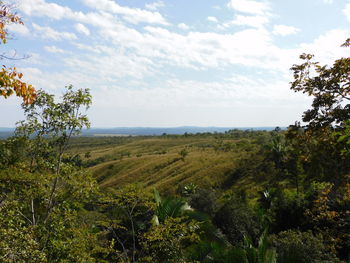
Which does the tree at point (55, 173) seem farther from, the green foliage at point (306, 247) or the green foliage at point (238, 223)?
the green foliage at point (238, 223)

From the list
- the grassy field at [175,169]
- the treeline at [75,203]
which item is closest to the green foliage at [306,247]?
the treeline at [75,203]

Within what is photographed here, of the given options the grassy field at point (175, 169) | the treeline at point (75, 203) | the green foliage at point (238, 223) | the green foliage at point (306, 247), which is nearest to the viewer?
the treeline at point (75, 203)

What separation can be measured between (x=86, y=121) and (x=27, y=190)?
3.24 m

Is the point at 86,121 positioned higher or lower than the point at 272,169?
higher

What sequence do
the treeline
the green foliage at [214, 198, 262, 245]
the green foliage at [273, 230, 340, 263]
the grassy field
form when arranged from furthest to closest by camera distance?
the grassy field < the green foliage at [214, 198, 262, 245] < the green foliage at [273, 230, 340, 263] < the treeline

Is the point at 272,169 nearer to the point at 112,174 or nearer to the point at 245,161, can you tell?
the point at 245,161

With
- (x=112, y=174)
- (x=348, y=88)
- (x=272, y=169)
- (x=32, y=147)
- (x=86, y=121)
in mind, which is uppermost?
(x=348, y=88)

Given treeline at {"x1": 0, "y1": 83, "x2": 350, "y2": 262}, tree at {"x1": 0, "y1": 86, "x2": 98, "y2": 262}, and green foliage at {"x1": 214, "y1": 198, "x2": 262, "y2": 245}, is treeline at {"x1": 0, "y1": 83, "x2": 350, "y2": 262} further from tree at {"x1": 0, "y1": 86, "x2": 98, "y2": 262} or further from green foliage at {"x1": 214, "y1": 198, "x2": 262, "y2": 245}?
green foliage at {"x1": 214, "y1": 198, "x2": 262, "y2": 245}

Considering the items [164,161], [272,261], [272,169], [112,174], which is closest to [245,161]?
[272,169]

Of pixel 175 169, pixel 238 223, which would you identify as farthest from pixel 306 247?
pixel 175 169

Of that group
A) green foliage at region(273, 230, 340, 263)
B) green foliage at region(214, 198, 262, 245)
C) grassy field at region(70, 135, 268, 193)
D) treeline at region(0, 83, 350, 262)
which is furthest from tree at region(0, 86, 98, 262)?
grassy field at region(70, 135, 268, 193)

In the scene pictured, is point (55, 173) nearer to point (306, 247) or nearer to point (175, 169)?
point (306, 247)

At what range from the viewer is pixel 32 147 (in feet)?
40.2

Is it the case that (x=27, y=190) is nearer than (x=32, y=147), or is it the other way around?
(x=27, y=190)
